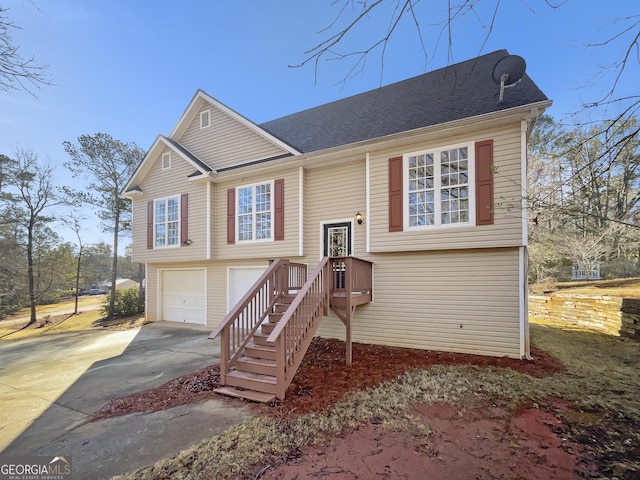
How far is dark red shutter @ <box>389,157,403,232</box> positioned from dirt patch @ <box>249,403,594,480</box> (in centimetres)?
422

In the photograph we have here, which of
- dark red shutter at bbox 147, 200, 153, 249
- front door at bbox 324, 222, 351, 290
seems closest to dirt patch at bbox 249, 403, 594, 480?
front door at bbox 324, 222, 351, 290

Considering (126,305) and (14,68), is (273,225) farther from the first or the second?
(126,305)

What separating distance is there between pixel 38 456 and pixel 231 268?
682 centimetres

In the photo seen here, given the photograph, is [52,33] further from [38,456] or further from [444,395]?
[444,395]

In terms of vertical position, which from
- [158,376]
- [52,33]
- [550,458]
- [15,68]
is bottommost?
[158,376]

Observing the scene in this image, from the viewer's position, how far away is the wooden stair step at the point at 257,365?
15.3 ft

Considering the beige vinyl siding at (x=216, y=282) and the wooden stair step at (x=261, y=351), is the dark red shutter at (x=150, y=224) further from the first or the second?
the wooden stair step at (x=261, y=351)

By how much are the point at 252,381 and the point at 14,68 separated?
500 centimetres

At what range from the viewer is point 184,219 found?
392 inches

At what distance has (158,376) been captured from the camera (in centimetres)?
543

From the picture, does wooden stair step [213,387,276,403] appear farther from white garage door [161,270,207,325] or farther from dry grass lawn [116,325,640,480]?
white garage door [161,270,207,325]

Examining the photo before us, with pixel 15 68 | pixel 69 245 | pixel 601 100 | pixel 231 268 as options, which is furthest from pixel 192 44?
pixel 69 245

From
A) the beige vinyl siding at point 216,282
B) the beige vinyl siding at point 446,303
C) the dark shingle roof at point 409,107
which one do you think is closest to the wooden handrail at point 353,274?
the beige vinyl siding at point 446,303

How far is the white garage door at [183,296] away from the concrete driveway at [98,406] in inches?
94.2
